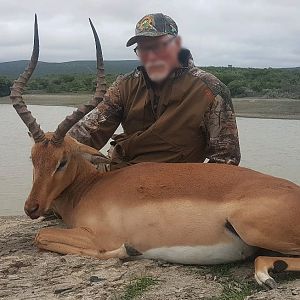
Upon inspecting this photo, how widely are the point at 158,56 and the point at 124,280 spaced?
10.1ft

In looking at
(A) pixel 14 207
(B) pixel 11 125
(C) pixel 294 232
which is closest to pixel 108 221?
(C) pixel 294 232

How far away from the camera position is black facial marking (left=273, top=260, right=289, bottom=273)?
222 inches

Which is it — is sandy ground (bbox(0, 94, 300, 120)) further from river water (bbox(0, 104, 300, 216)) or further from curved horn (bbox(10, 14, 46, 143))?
curved horn (bbox(10, 14, 46, 143))

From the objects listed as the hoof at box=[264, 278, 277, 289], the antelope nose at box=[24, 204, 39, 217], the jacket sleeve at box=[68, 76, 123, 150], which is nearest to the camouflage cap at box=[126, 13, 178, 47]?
the jacket sleeve at box=[68, 76, 123, 150]

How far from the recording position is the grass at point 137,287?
541cm

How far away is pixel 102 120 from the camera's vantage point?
27.3 feet

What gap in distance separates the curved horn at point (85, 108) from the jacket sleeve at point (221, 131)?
141 cm

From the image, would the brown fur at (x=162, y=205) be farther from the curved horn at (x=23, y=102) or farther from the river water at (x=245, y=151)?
the river water at (x=245, y=151)

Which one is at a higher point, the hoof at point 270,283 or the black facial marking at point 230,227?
the black facial marking at point 230,227

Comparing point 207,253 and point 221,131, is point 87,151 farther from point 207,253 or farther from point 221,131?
point 207,253

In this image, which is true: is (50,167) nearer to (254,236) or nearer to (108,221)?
(108,221)

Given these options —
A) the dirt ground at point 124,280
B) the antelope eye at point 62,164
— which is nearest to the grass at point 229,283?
the dirt ground at point 124,280

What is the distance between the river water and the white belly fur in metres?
6.70

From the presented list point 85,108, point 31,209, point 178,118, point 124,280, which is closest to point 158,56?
point 178,118
